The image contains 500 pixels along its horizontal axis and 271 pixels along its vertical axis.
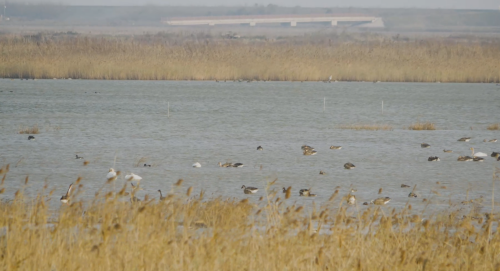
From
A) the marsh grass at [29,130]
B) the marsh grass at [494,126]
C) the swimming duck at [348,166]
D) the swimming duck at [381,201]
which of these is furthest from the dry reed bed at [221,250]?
the marsh grass at [494,126]

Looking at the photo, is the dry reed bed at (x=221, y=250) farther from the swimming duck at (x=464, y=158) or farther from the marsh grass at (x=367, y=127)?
the marsh grass at (x=367, y=127)

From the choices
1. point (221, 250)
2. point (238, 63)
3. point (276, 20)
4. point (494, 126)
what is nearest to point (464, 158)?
point (494, 126)

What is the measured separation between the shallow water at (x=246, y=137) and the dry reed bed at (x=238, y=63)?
1.93 metres

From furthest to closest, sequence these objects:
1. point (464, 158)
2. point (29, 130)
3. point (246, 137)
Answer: point (246, 137) < point (29, 130) < point (464, 158)

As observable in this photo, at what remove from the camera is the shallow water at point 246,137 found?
13852 millimetres

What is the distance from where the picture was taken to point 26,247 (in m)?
6.97

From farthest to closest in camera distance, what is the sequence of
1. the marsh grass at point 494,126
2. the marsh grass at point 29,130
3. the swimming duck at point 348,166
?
the marsh grass at point 494,126
the marsh grass at point 29,130
the swimming duck at point 348,166

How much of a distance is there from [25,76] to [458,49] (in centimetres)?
2360

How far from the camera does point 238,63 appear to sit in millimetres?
45531

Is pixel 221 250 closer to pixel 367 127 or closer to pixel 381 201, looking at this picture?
pixel 381 201

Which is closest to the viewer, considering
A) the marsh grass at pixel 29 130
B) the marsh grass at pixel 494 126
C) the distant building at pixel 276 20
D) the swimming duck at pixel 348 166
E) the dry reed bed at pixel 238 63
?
the swimming duck at pixel 348 166

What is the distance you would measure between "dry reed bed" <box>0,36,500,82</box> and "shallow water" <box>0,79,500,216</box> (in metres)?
1.93

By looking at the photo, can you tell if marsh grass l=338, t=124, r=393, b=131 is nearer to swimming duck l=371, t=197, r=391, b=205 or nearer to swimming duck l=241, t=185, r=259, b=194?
swimming duck l=241, t=185, r=259, b=194

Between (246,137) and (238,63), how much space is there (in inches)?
958
